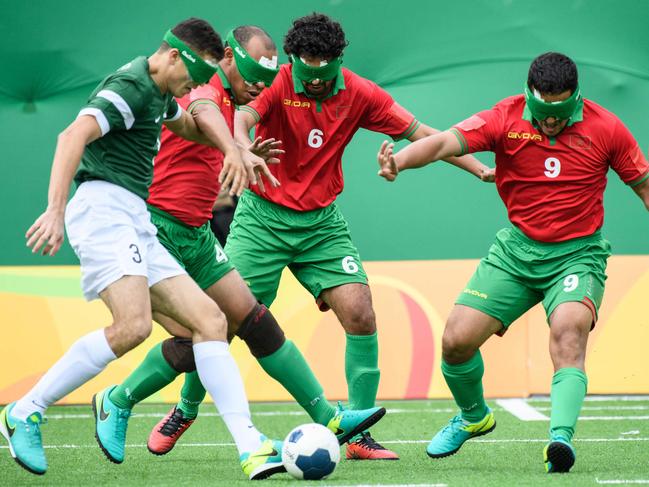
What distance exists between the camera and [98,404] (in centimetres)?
629

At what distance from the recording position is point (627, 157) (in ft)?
20.6

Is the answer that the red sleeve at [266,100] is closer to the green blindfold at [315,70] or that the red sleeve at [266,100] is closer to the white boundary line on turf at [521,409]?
the green blindfold at [315,70]

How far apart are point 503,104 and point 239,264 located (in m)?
1.85

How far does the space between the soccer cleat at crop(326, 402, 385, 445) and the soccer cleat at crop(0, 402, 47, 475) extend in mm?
1659

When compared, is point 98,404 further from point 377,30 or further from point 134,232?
point 377,30

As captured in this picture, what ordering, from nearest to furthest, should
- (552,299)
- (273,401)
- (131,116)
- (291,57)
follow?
1. (131,116)
2. (552,299)
3. (291,57)
4. (273,401)

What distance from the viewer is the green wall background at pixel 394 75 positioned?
1094cm

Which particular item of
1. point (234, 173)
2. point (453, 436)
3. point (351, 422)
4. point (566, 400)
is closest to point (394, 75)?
point (453, 436)

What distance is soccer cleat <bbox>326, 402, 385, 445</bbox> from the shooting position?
20.0 feet

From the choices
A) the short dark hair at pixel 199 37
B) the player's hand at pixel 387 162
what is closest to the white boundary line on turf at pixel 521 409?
the player's hand at pixel 387 162

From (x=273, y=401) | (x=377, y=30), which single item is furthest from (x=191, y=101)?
(x=377, y=30)

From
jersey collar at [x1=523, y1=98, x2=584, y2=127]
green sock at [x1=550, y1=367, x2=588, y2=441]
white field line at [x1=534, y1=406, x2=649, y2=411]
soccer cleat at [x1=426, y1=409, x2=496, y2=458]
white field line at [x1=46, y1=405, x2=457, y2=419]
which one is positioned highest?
jersey collar at [x1=523, y1=98, x2=584, y2=127]

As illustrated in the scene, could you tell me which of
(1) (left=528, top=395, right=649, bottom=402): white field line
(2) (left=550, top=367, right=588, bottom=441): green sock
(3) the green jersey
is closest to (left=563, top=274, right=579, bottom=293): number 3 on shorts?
(2) (left=550, top=367, right=588, bottom=441): green sock

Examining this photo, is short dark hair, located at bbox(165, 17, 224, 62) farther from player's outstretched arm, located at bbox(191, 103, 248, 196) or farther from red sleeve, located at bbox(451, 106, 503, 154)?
red sleeve, located at bbox(451, 106, 503, 154)
